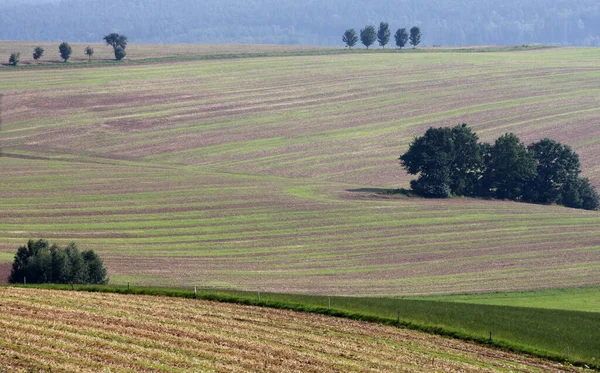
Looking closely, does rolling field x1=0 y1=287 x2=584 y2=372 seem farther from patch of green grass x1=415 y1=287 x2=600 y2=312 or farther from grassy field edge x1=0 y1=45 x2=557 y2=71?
grassy field edge x1=0 y1=45 x2=557 y2=71

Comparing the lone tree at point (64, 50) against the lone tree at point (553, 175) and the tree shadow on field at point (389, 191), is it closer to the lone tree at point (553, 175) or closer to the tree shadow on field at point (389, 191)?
the tree shadow on field at point (389, 191)

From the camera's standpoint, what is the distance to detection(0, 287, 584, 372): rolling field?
92.9ft

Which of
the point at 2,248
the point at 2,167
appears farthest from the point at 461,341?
the point at 2,167

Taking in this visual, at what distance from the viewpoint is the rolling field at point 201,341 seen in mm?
28328

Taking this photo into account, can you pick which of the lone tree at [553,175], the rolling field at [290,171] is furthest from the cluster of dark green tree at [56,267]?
the lone tree at [553,175]

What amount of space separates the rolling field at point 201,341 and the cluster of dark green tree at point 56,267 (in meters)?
12.3

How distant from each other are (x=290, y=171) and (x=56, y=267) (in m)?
52.2

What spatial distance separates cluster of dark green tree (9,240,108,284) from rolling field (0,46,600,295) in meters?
3.84

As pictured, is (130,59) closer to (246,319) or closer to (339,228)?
(339,228)

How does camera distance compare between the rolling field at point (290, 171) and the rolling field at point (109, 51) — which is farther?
the rolling field at point (109, 51)

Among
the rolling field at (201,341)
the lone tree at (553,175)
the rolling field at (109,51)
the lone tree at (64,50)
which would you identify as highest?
the rolling field at (109,51)

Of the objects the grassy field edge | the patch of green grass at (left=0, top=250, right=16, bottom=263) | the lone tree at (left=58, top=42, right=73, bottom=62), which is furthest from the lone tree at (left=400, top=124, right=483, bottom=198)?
the lone tree at (left=58, top=42, right=73, bottom=62)

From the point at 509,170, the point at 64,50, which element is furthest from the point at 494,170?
the point at 64,50

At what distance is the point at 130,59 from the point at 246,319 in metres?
133
